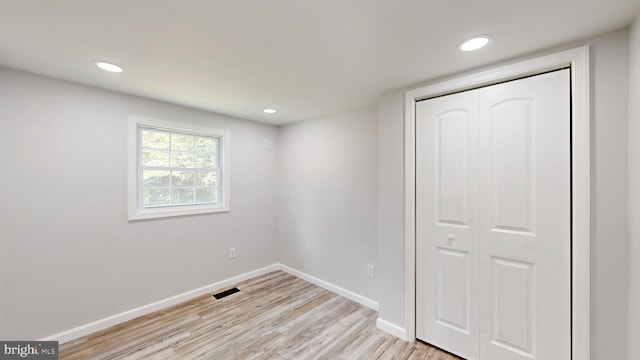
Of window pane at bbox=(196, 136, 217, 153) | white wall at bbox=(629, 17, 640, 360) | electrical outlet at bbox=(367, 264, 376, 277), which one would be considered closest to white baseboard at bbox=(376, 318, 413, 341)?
electrical outlet at bbox=(367, 264, 376, 277)

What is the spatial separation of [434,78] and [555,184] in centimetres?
108

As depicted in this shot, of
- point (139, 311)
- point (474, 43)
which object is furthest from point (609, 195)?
point (139, 311)

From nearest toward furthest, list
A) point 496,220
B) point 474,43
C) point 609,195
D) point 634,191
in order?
point 634,191, point 609,195, point 474,43, point 496,220

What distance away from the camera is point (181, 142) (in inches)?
115

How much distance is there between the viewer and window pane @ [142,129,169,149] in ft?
8.70

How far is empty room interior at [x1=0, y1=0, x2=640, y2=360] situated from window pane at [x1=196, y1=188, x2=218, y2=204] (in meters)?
0.02

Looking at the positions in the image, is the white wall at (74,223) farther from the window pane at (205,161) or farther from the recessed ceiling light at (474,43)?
the recessed ceiling light at (474,43)

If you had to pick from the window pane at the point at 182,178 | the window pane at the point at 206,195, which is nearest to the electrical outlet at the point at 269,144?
the window pane at the point at 206,195

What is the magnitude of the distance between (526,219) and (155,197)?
3290 mm

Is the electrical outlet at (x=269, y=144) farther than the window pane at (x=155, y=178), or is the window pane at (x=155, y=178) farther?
the electrical outlet at (x=269, y=144)

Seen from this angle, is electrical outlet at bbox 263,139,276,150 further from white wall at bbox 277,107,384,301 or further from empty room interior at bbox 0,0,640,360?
empty room interior at bbox 0,0,640,360

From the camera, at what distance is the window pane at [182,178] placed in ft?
9.44

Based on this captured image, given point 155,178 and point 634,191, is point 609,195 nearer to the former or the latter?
point 634,191

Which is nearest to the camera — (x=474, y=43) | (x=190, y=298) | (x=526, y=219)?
(x=474, y=43)
